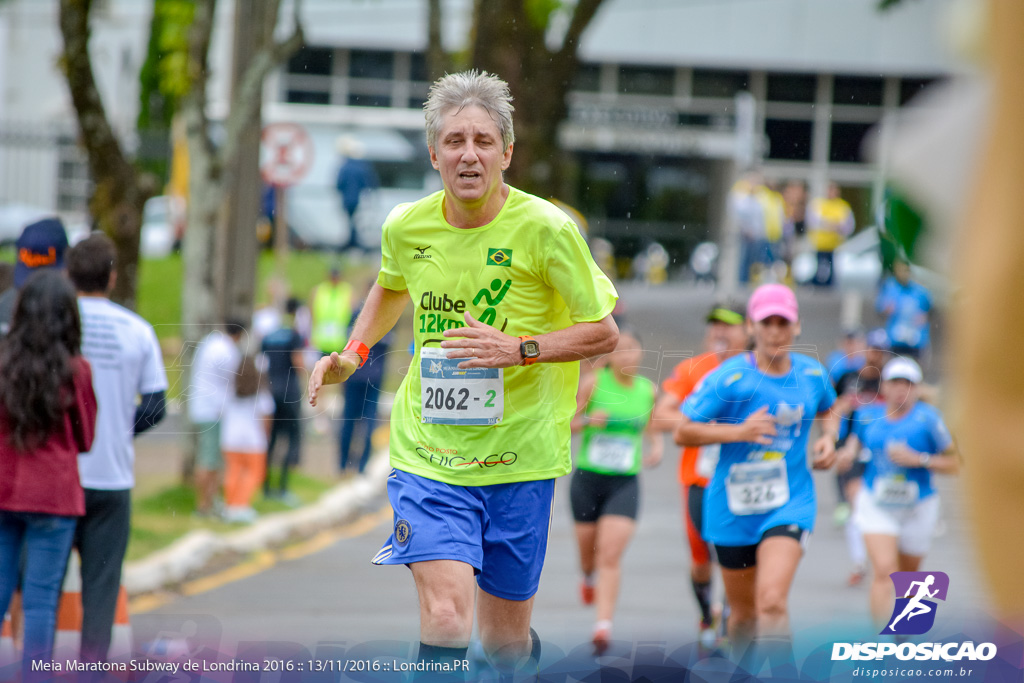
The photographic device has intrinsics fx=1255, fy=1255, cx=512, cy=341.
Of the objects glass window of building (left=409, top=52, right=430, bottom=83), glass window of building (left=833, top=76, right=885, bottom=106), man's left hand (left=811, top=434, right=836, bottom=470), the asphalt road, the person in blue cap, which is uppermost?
glass window of building (left=409, top=52, right=430, bottom=83)

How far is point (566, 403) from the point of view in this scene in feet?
13.7

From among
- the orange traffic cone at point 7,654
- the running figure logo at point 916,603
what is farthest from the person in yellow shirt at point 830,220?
the orange traffic cone at point 7,654

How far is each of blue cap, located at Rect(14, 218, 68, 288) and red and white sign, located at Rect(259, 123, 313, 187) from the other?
6.02 m

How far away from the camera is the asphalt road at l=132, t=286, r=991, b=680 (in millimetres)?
5570

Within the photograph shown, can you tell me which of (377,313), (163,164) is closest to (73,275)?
(377,313)

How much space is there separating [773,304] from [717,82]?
1544cm

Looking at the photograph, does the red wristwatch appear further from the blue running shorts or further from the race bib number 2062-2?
the blue running shorts

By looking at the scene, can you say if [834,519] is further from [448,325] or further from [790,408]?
[448,325]

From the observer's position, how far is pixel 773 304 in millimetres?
5504

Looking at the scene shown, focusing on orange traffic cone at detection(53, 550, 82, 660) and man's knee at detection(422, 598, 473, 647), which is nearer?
man's knee at detection(422, 598, 473, 647)

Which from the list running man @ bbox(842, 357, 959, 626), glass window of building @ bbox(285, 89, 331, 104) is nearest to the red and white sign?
running man @ bbox(842, 357, 959, 626)

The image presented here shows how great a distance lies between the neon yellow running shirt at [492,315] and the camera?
12.9 ft

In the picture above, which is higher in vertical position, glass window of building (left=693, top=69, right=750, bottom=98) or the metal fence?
glass window of building (left=693, top=69, right=750, bottom=98)

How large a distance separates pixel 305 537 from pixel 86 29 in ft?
13.3
